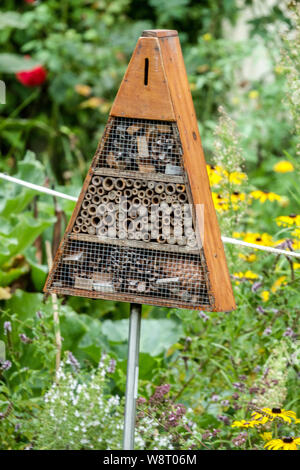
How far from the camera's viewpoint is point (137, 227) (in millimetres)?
1652

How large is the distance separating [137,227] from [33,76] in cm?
398

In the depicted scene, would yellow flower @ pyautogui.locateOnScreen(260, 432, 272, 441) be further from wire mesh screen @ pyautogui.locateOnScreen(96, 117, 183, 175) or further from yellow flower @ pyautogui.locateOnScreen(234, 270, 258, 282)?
wire mesh screen @ pyautogui.locateOnScreen(96, 117, 183, 175)

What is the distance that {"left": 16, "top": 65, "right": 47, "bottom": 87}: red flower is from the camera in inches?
210

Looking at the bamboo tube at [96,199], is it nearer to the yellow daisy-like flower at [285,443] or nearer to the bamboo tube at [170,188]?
the bamboo tube at [170,188]

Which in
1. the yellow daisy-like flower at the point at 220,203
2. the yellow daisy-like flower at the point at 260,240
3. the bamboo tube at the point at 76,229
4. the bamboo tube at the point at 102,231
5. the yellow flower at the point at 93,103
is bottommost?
→ the bamboo tube at the point at 102,231

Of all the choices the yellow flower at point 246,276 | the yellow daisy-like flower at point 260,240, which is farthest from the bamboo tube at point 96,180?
the yellow daisy-like flower at point 260,240

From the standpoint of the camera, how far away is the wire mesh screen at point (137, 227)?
5.32ft

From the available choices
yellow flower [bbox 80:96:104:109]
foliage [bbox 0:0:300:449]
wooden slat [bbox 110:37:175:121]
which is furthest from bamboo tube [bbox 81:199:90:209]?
yellow flower [bbox 80:96:104:109]

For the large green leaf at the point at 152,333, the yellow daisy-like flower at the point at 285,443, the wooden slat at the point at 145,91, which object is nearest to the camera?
the wooden slat at the point at 145,91

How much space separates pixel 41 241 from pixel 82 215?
1.68 metres

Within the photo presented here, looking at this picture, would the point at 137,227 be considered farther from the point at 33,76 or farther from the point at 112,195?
the point at 33,76

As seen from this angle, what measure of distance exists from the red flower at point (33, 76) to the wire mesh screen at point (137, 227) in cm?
385
